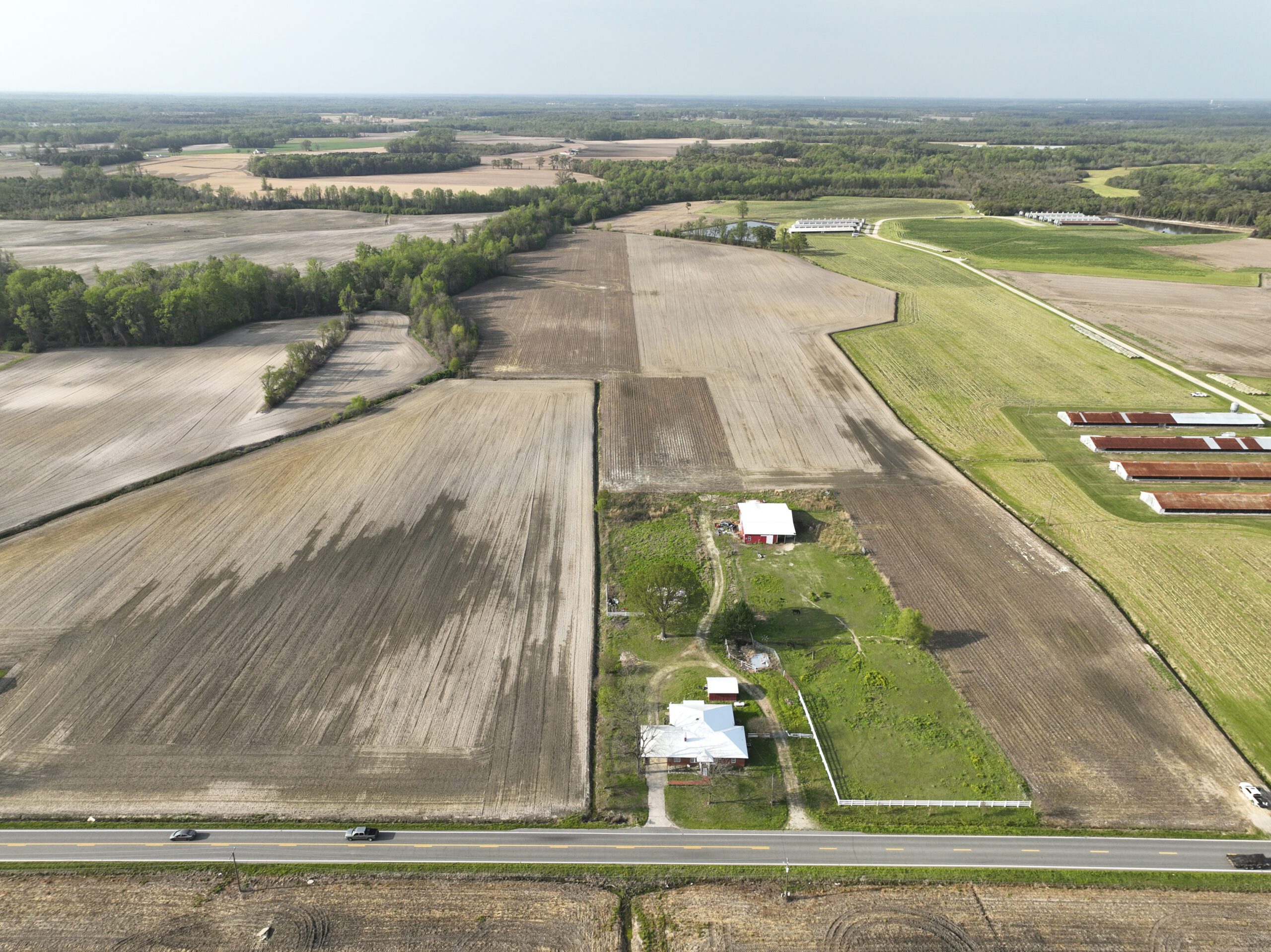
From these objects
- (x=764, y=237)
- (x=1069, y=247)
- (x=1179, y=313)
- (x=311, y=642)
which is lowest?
(x=311, y=642)

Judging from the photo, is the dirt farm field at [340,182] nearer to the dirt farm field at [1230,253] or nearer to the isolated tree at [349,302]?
the isolated tree at [349,302]

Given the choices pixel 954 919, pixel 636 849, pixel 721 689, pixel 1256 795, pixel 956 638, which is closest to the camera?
pixel 954 919

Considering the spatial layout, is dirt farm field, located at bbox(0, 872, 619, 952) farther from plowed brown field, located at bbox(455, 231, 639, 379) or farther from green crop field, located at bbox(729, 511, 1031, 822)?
plowed brown field, located at bbox(455, 231, 639, 379)

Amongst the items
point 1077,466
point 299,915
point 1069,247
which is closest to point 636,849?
point 299,915

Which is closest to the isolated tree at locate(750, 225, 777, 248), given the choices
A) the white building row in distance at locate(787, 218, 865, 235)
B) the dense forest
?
the white building row in distance at locate(787, 218, 865, 235)

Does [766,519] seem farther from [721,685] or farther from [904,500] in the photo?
[721,685]
